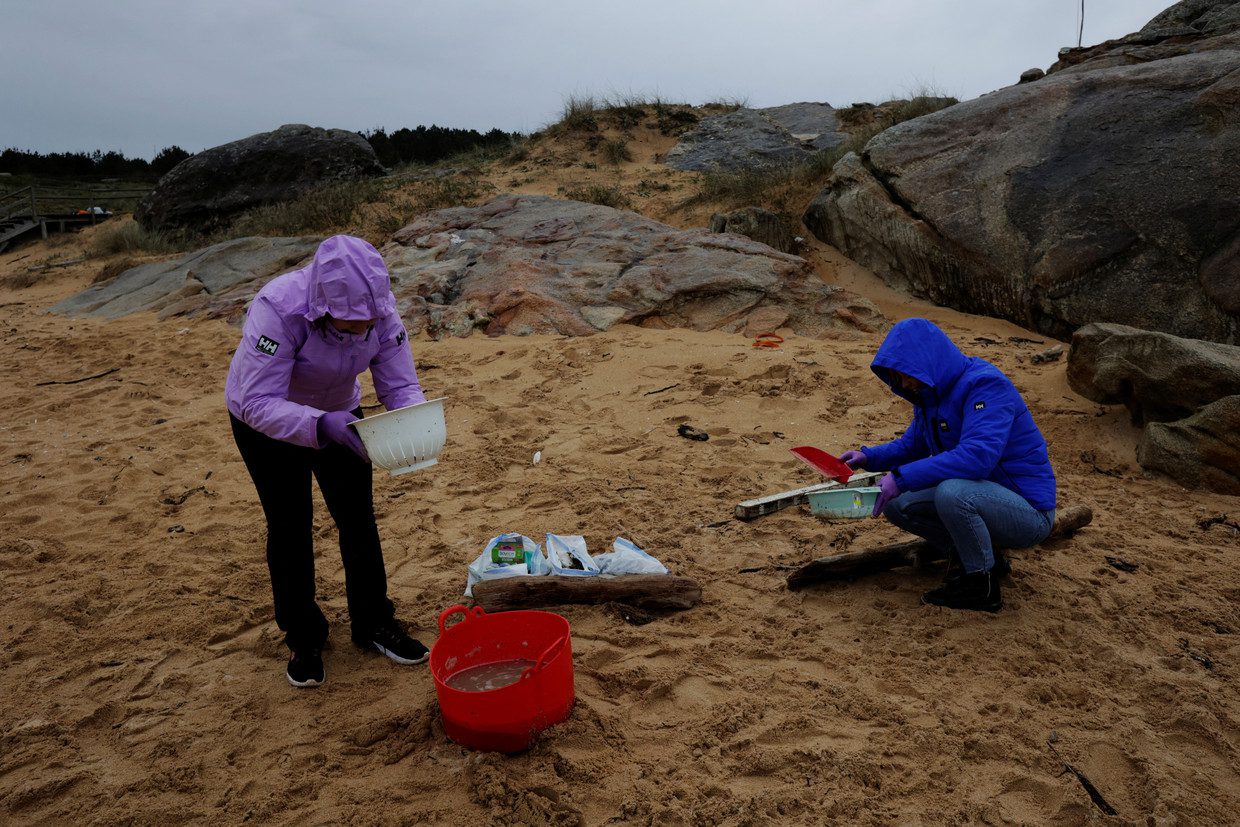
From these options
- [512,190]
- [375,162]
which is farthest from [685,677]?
[375,162]

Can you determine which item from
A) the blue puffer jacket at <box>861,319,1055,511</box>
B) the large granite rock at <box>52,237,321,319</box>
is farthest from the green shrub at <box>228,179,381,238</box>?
the blue puffer jacket at <box>861,319,1055,511</box>

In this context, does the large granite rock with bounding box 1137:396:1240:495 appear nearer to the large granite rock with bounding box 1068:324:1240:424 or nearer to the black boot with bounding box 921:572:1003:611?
the large granite rock with bounding box 1068:324:1240:424

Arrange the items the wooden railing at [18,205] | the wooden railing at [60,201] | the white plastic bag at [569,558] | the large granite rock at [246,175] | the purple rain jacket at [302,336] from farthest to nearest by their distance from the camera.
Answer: the wooden railing at [60,201] < the wooden railing at [18,205] < the large granite rock at [246,175] < the white plastic bag at [569,558] < the purple rain jacket at [302,336]

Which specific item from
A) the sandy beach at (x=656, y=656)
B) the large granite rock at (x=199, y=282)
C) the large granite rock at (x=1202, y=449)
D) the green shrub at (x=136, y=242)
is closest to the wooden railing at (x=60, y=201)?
the green shrub at (x=136, y=242)

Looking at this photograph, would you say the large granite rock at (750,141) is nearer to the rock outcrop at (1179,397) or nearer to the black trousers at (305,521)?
the rock outcrop at (1179,397)

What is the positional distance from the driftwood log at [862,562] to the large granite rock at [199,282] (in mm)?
8424

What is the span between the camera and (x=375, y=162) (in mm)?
18500

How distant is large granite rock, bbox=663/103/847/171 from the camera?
14.2 metres

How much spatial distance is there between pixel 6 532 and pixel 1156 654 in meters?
5.46

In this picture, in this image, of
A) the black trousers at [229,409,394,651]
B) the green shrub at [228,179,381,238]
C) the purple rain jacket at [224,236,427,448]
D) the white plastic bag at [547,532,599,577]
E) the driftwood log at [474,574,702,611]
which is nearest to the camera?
the purple rain jacket at [224,236,427,448]

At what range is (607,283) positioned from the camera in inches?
328

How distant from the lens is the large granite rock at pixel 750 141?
14.2 meters

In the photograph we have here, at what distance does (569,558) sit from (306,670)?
1.14m

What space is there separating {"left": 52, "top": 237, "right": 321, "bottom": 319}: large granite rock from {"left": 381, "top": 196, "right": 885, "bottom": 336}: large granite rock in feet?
7.06
